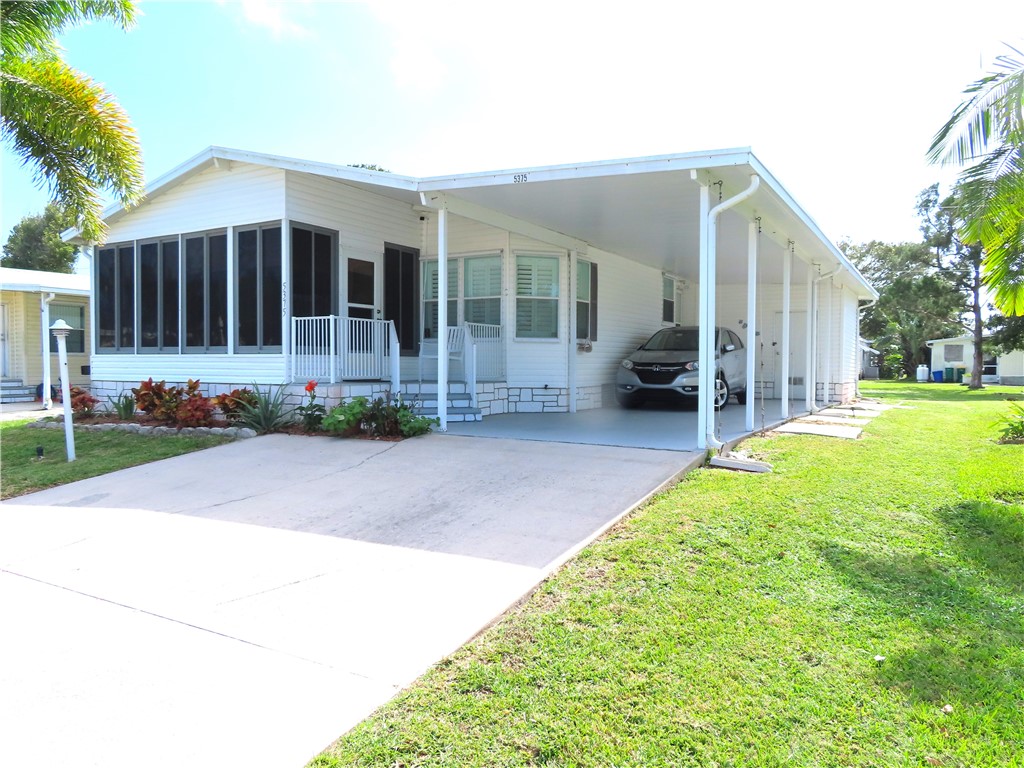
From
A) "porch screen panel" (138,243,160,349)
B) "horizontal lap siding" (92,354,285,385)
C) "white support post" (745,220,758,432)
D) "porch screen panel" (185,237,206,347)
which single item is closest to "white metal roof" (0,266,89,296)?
"horizontal lap siding" (92,354,285,385)

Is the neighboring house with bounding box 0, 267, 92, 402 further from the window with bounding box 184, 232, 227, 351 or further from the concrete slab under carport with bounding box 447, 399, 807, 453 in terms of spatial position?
the concrete slab under carport with bounding box 447, 399, 807, 453

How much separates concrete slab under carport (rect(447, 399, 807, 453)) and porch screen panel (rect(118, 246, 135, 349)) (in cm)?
687

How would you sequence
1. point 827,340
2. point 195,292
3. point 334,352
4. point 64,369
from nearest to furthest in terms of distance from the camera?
1. point 64,369
2. point 334,352
3. point 195,292
4. point 827,340

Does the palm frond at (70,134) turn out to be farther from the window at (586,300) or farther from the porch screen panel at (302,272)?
the window at (586,300)

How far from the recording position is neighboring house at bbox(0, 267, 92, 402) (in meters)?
17.2

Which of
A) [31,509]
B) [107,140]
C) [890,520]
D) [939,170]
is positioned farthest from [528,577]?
[107,140]

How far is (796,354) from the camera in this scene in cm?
1645

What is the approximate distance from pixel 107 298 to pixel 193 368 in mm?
2943

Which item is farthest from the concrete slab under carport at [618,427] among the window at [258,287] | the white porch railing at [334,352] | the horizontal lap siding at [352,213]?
the horizontal lap siding at [352,213]

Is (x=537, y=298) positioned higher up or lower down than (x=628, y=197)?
lower down

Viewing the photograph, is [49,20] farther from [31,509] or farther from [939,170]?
[939,170]

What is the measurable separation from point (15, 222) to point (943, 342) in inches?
2086

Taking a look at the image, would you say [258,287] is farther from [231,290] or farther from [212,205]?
[212,205]

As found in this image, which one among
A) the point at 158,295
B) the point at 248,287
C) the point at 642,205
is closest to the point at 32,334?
the point at 158,295
